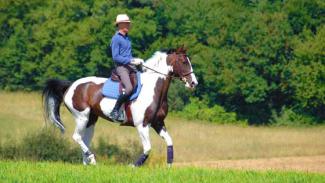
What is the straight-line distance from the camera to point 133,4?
250ft

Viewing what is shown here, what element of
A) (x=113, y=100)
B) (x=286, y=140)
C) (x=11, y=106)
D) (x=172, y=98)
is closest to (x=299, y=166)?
(x=113, y=100)

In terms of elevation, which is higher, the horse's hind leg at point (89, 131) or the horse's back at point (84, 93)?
the horse's back at point (84, 93)

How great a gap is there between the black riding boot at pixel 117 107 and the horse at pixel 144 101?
125 mm

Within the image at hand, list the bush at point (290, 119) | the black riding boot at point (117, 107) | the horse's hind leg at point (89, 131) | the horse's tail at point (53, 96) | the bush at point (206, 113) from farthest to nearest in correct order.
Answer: the bush at point (206, 113), the bush at point (290, 119), the horse's tail at point (53, 96), the horse's hind leg at point (89, 131), the black riding boot at point (117, 107)

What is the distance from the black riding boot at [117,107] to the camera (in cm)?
1786

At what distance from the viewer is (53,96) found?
1989 cm

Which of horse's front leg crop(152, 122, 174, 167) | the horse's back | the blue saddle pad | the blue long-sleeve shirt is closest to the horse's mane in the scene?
the blue saddle pad

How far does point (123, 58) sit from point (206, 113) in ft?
159

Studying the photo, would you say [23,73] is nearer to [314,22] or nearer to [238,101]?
[238,101]

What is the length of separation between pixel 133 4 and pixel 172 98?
38.7ft

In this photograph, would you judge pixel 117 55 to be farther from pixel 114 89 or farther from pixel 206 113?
pixel 206 113

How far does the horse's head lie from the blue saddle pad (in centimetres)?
71

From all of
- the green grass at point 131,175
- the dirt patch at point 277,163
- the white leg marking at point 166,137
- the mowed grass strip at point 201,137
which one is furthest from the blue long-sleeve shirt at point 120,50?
the mowed grass strip at point 201,137

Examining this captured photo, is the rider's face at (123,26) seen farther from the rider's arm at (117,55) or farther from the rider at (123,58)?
the rider's arm at (117,55)
